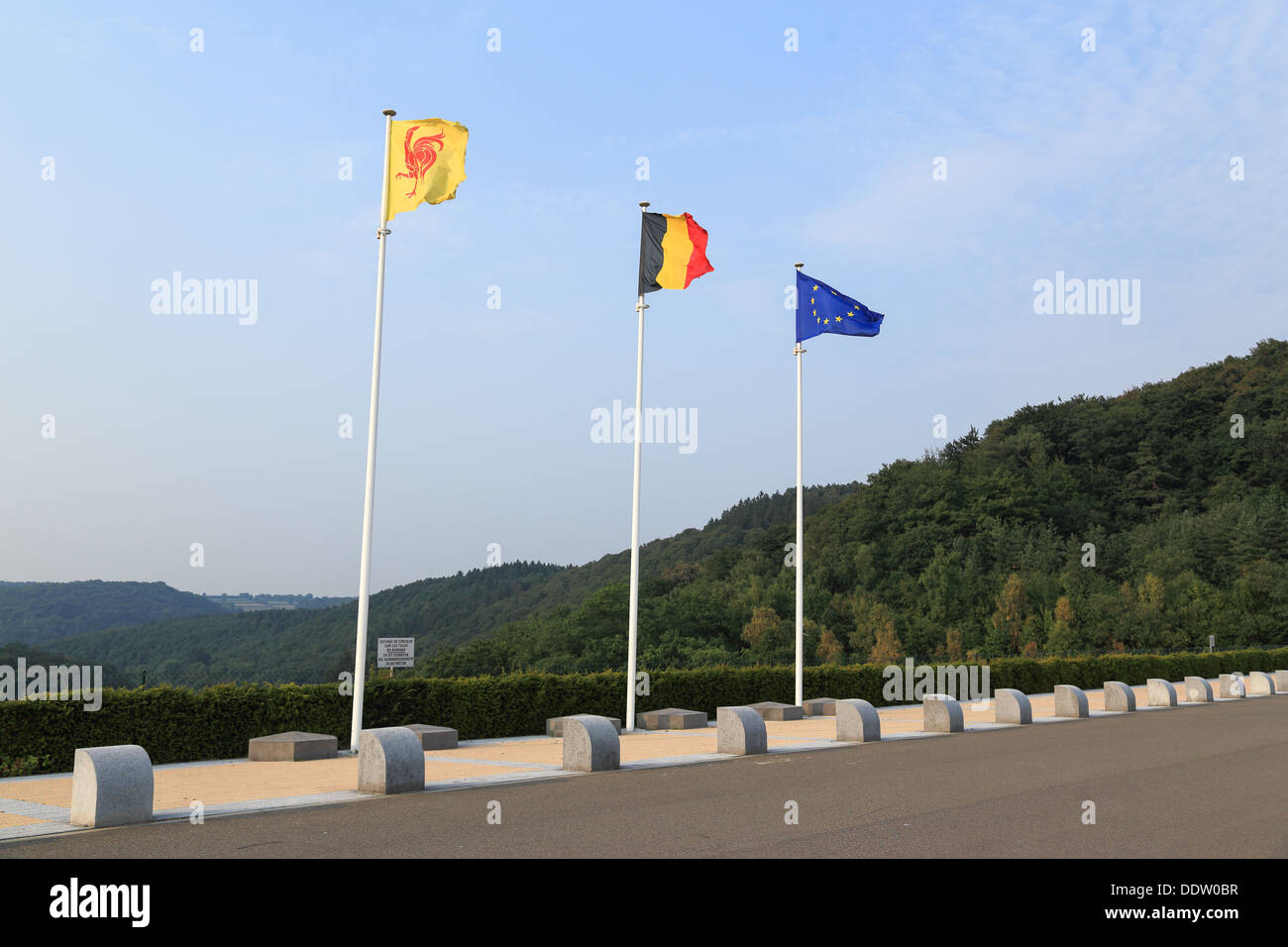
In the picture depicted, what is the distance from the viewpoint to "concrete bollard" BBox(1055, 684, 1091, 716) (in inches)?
990

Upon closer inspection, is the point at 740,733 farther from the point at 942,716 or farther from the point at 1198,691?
the point at 1198,691

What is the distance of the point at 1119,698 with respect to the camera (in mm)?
27375

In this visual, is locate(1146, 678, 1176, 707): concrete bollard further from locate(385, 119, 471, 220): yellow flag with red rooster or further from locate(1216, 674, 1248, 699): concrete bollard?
locate(385, 119, 471, 220): yellow flag with red rooster

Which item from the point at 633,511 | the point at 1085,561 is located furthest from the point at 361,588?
the point at 1085,561

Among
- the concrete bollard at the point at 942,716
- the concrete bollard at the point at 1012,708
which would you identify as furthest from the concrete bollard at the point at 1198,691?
the concrete bollard at the point at 942,716

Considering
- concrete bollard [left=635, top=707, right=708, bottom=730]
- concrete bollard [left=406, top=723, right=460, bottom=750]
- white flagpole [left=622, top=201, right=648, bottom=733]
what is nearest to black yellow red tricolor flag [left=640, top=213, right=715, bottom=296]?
white flagpole [left=622, top=201, right=648, bottom=733]

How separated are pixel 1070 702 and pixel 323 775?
18.2 meters

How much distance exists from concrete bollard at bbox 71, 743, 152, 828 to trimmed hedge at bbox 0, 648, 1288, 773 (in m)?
5.55

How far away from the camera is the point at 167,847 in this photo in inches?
338

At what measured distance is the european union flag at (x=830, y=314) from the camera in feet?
78.4

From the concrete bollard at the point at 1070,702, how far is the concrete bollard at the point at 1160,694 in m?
5.75

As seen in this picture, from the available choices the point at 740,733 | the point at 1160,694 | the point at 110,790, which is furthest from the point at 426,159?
the point at 1160,694

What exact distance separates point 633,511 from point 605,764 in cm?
800

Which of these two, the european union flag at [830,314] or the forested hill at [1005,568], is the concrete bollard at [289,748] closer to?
the european union flag at [830,314]
